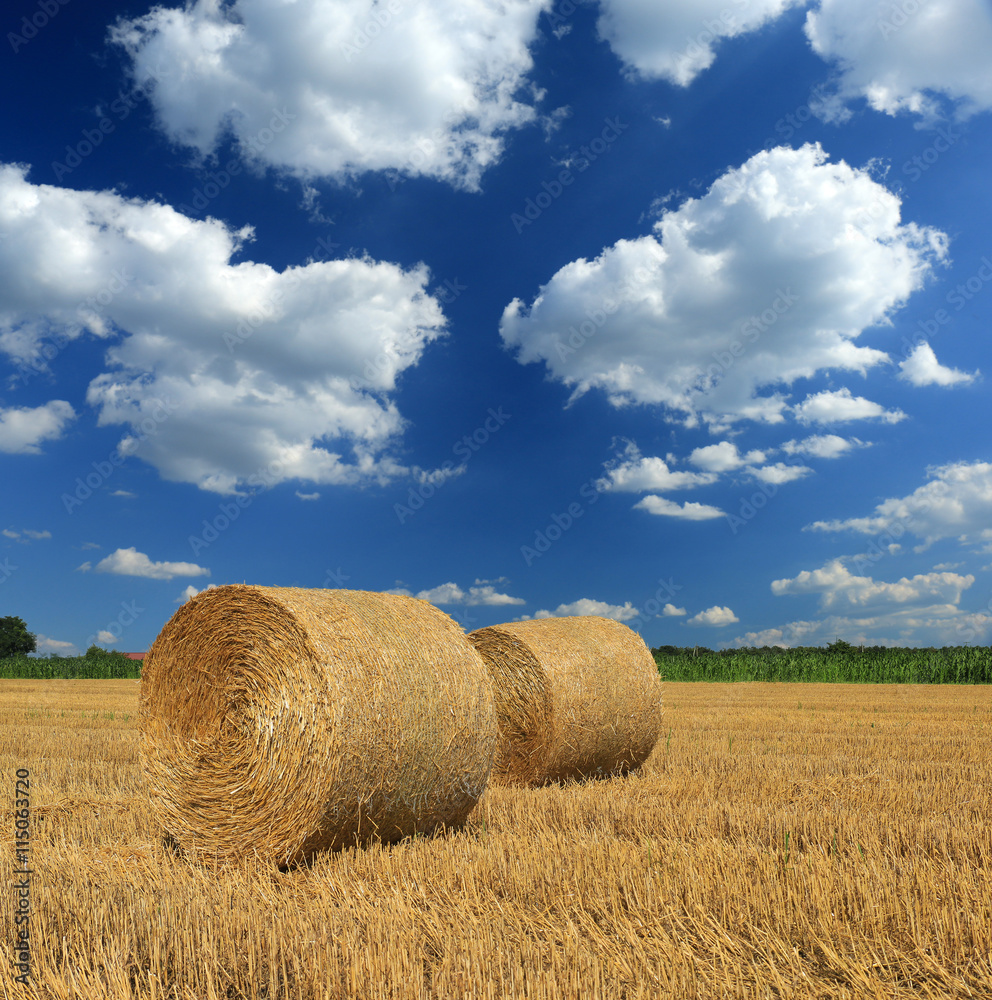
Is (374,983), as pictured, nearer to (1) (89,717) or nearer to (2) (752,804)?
(2) (752,804)

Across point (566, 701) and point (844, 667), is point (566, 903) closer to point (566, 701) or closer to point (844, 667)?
point (566, 701)

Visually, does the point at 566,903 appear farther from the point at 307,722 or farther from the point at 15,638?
the point at 15,638

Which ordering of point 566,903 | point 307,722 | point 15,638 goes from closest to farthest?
point 566,903 < point 307,722 < point 15,638

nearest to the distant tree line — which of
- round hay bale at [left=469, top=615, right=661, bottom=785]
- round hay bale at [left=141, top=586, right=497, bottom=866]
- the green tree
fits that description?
round hay bale at [left=469, top=615, right=661, bottom=785]

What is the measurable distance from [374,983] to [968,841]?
14.6 ft

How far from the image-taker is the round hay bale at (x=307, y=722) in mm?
5645

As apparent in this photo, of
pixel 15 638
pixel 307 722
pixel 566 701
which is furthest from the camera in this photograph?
pixel 15 638

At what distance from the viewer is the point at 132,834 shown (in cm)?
661

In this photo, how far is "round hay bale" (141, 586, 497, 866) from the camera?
222 inches

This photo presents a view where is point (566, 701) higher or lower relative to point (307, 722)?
lower

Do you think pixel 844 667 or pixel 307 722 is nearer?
pixel 307 722

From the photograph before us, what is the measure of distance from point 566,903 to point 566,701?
429cm

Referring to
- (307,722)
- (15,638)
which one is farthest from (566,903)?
(15,638)

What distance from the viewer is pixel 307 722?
5.69 metres
